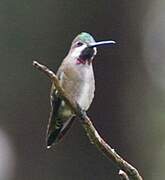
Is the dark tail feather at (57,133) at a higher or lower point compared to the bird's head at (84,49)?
lower

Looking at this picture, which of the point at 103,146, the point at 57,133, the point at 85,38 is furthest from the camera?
the point at 85,38

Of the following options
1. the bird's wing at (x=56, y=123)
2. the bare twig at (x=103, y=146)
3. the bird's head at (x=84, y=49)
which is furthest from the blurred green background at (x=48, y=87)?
the bare twig at (x=103, y=146)

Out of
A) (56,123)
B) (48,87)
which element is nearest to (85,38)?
(56,123)

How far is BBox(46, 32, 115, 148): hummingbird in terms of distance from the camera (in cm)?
297

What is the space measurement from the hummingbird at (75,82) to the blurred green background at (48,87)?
1.23m

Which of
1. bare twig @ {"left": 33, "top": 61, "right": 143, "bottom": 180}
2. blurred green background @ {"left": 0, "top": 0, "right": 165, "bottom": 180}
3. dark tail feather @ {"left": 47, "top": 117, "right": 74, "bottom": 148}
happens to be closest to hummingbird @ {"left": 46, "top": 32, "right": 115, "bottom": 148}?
dark tail feather @ {"left": 47, "top": 117, "right": 74, "bottom": 148}

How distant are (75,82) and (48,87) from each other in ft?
4.95

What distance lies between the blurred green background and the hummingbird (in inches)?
48.4

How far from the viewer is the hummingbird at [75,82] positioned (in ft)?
9.74

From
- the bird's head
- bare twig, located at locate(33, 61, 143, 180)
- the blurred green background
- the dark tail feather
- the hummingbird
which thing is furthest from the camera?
the blurred green background

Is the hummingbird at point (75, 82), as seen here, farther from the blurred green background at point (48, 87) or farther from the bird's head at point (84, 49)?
the blurred green background at point (48, 87)

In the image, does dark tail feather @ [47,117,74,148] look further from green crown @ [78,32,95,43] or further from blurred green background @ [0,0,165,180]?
blurred green background @ [0,0,165,180]

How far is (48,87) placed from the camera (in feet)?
15.1

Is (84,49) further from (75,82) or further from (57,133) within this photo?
(57,133)
